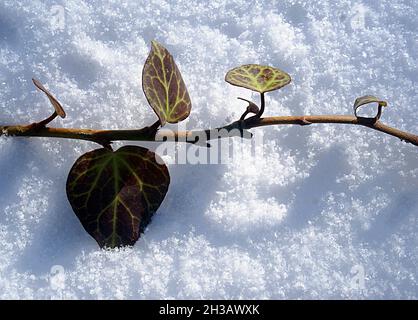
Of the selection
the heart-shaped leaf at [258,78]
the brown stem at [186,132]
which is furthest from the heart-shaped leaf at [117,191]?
the heart-shaped leaf at [258,78]

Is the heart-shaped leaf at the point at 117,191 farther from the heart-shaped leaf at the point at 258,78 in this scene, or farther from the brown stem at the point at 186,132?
the heart-shaped leaf at the point at 258,78

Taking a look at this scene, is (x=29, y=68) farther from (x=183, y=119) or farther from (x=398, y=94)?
(x=398, y=94)

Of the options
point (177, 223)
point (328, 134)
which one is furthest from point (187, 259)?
point (328, 134)

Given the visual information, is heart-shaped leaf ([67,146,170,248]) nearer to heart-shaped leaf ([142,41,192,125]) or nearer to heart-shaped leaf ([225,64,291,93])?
heart-shaped leaf ([142,41,192,125])

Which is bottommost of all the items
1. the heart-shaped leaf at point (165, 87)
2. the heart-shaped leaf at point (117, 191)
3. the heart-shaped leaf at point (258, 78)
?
the heart-shaped leaf at point (117, 191)

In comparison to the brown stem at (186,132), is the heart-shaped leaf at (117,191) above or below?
below
